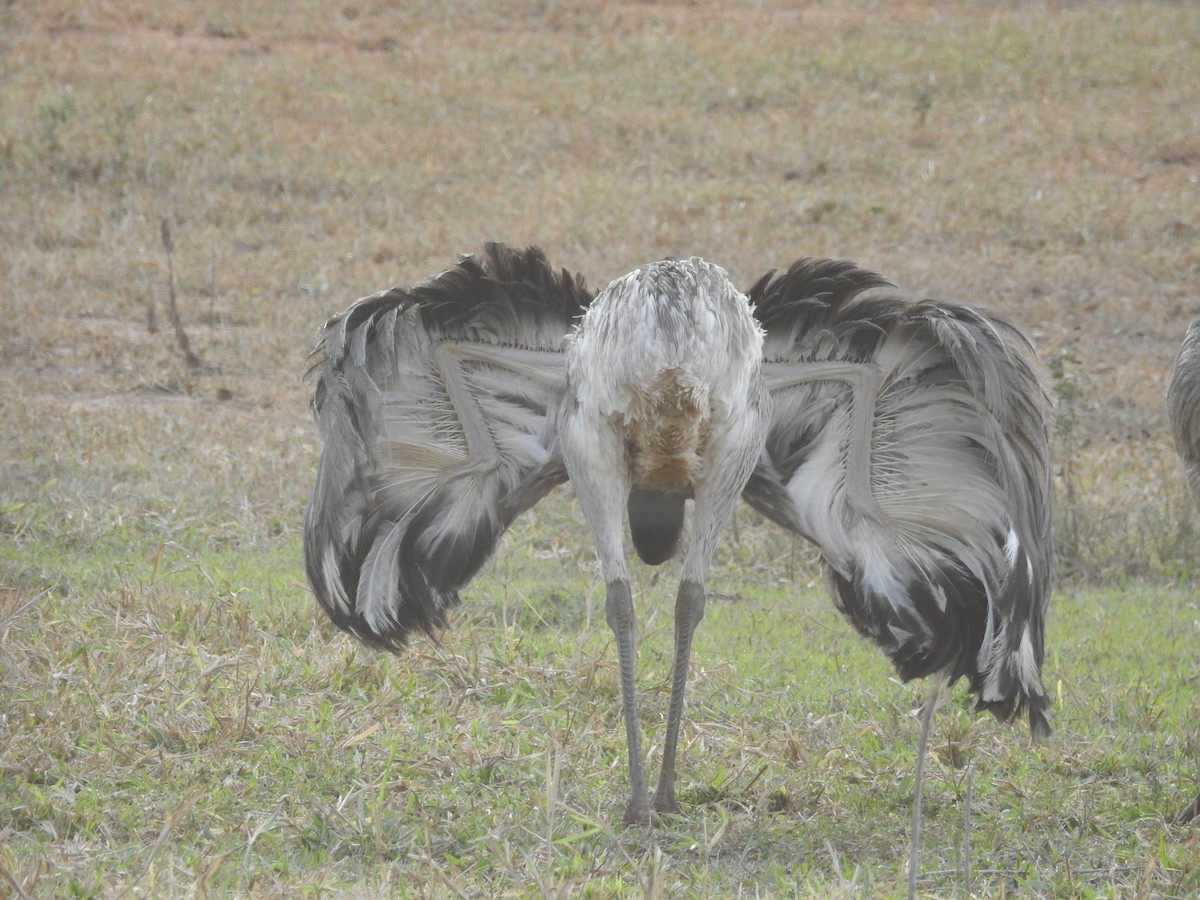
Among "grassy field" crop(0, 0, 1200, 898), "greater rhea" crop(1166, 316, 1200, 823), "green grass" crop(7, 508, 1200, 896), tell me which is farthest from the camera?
"greater rhea" crop(1166, 316, 1200, 823)

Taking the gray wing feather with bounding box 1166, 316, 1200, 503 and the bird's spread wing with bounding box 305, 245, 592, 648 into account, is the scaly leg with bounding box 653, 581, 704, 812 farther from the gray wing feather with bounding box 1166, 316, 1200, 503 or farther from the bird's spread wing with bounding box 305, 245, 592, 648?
the gray wing feather with bounding box 1166, 316, 1200, 503

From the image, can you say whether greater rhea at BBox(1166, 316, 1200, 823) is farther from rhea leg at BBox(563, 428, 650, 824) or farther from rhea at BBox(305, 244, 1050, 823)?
rhea leg at BBox(563, 428, 650, 824)

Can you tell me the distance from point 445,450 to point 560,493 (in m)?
3.23

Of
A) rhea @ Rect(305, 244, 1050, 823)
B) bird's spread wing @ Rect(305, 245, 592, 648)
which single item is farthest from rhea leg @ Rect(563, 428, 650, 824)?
bird's spread wing @ Rect(305, 245, 592, 648)

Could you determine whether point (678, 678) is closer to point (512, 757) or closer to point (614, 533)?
point (614, 533)

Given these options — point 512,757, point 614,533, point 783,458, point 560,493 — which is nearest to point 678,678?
point 614,533

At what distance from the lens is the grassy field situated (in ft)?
15.2

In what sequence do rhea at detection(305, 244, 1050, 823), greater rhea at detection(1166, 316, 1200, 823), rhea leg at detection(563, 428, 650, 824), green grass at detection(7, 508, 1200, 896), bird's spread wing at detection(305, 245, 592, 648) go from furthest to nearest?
1. greater rhea at detection(1166, 316, 1200, 823)
2. bird's spread wing at detection(305, 245, 592, 648)
3. rhea at detection(305, 244, 1050, 823)
4. rhea leg at detection(563, 428, 650, 824)
5. green grass at detection(7, 508, 1200, 896)

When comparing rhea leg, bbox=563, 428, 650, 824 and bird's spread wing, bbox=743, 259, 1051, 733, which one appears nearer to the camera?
rhea leg, bbox=563, 428, 650, 824

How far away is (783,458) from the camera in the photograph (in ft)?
17.4

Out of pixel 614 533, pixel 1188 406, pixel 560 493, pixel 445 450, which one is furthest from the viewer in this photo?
pixel 560 493

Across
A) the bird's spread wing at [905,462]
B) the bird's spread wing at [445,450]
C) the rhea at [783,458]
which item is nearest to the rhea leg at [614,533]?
the rhea at [783,458]

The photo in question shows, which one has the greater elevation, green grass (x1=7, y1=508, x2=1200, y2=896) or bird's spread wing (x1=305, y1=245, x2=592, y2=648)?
bird's spread wing (x1=305, y1=245, x2=592, y2=648)

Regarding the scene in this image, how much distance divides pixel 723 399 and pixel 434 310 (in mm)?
1229
